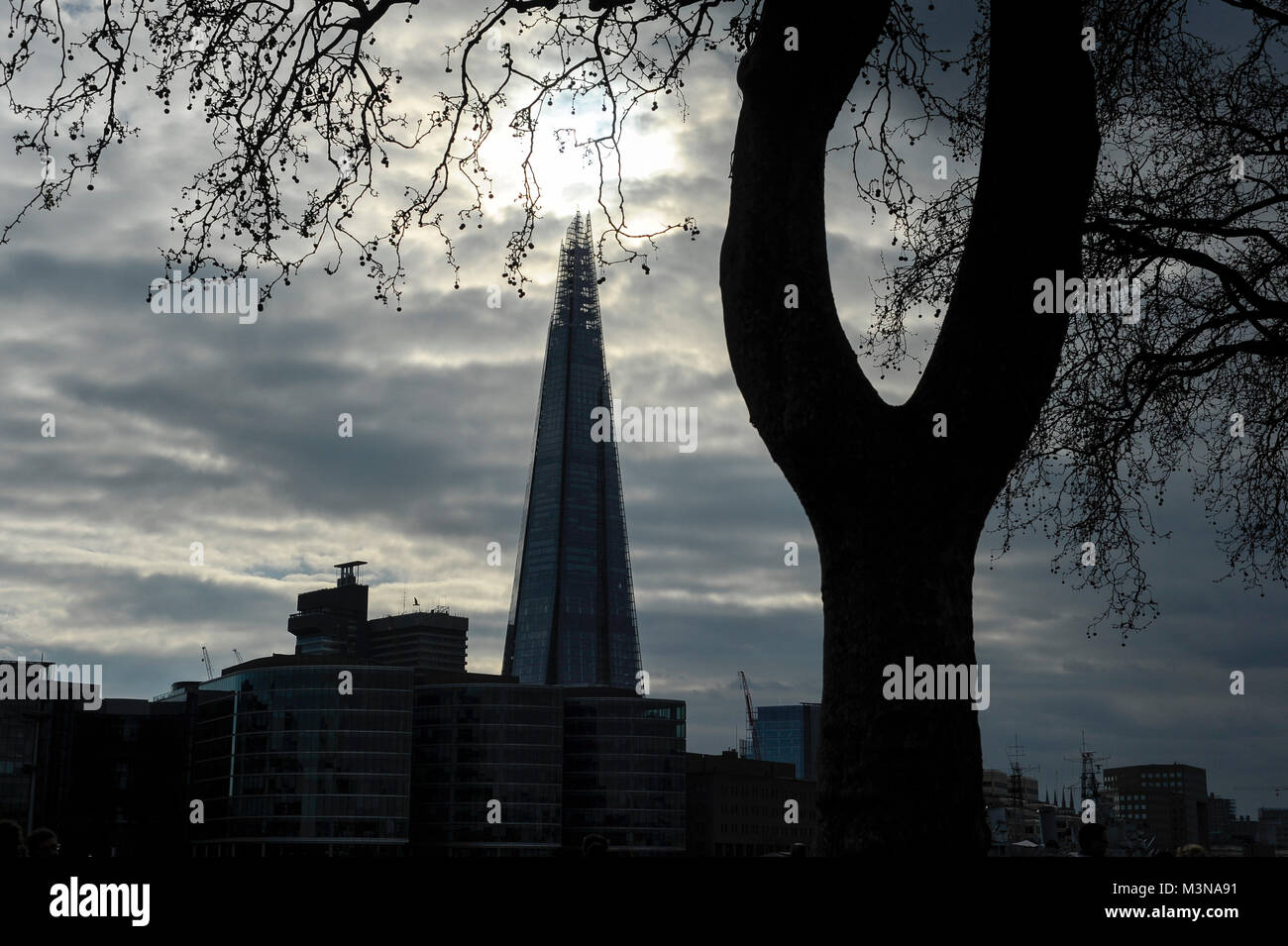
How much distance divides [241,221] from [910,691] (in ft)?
22.9

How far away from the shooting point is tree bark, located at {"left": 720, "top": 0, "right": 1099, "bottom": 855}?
20.9ft

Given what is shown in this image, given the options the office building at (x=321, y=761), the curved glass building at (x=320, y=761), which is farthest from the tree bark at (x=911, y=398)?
the curved glass building at (x=320, y=761)

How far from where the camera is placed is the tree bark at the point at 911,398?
637cm

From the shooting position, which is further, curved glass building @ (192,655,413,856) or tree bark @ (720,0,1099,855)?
→ curved glass building @ (192,655,413,856)

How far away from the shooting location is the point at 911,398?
689 centimetres

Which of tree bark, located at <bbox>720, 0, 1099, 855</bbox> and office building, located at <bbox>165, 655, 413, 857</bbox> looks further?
office building, located at <bbox>165, 655, 413, 857</bbox>

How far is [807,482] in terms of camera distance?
269 inches

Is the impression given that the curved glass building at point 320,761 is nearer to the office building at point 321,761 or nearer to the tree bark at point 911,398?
the office building at point 321,761

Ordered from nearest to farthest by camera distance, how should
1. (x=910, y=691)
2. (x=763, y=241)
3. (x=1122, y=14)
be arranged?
(x=910, y=691), (x=763, y=241), (x=1122, y=14)


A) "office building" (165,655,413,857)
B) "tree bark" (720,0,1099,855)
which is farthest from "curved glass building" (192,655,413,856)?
"tree bark" (720,0,1099,855)

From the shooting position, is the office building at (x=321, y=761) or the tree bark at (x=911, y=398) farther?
the office building at (x=321, y=761)

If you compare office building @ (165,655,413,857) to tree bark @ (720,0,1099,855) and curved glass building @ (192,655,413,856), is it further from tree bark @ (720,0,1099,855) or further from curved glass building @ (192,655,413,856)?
tree bark @ (720,0,1099,855)
